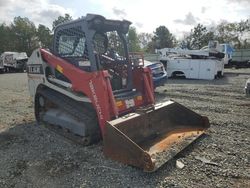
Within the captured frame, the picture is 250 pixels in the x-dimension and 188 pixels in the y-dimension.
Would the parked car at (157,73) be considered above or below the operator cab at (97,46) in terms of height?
below

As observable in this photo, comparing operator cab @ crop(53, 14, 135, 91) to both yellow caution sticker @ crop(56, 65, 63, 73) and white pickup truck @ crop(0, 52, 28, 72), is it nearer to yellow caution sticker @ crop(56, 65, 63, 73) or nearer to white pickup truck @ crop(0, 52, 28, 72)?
yellow caution sticker @ crop(56, 65, 63, 73)

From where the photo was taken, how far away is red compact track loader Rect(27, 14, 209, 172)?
15.8 ft

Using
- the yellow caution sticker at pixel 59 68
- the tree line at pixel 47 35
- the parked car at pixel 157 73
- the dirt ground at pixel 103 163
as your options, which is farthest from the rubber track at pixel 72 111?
the tree line at pixel 47 35

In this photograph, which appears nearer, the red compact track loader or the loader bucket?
the loader bucket

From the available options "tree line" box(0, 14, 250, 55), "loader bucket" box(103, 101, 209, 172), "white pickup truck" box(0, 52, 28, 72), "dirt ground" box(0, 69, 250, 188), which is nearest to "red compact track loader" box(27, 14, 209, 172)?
"loader bucket" box(103, 101, 209, 172)

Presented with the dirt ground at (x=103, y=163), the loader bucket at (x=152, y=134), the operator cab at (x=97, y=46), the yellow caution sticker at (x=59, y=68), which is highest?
the operator cab at (x=97, y=46)

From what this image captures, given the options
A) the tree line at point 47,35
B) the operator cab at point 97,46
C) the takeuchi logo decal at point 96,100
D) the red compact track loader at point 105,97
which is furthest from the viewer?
the tree line at point 47,35

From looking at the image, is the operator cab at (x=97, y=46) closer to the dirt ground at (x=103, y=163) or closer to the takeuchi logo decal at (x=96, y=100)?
the takeuchi logo decal at (x=96, y=100)

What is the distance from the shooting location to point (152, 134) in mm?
5281

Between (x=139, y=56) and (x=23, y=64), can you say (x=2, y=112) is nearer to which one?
(x=139, y=56)

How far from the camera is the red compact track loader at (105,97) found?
480 cm

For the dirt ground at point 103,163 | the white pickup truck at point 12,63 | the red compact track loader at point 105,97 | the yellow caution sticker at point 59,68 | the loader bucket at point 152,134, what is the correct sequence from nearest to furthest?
1. the dirt ground at point 103,163
2. the loader bucket at point 152,134
3. the red compact track loader at point 105,97
4. the yellow caution sticker at point 59,68
5. the white pickup truck at point 12,63

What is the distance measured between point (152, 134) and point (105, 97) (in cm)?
111

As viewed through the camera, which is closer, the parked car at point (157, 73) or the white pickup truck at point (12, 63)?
the parked car at point (157, 73)
